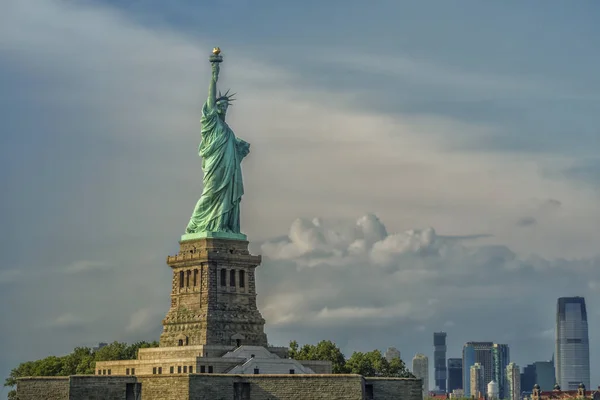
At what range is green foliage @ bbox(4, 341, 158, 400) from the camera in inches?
5743

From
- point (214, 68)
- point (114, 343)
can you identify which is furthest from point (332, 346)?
point (214, 68)

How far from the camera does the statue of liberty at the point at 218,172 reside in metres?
128

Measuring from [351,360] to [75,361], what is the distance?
89.0 ft

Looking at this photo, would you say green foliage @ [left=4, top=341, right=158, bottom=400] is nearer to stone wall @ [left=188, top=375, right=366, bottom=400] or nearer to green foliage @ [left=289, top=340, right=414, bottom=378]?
green foliage @ [left=289, top=340, right=414, bottom=378]

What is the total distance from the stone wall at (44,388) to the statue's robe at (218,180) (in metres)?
22.3

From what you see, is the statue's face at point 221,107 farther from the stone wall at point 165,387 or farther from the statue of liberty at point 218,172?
the stone wall at point 165,387

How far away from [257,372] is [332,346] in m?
29.5

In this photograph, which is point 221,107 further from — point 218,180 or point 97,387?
point 97,387

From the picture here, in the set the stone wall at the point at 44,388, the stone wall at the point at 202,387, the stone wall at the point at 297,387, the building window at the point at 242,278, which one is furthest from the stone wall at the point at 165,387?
the building window at the point at 242,278

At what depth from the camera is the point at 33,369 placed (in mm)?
148375

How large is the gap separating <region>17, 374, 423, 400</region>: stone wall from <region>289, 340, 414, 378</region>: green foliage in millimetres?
31066

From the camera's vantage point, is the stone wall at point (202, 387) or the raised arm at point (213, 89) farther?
the raised arm at point (213, 89)

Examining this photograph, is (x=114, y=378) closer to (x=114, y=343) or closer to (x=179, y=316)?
(x=179, y=316)

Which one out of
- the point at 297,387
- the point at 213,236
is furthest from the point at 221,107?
the point at 297,387
